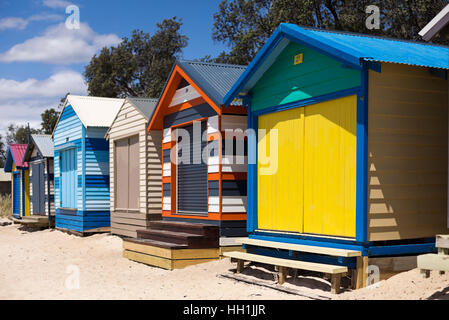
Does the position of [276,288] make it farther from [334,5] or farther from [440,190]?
[334,5]

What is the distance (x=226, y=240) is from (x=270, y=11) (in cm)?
2017

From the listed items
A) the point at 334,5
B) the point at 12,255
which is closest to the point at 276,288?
the point at 12,255

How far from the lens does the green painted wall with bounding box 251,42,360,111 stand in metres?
8.21

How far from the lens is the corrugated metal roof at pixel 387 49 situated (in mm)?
7492

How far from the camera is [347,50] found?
298 inches

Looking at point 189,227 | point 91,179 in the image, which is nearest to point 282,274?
point 189,227

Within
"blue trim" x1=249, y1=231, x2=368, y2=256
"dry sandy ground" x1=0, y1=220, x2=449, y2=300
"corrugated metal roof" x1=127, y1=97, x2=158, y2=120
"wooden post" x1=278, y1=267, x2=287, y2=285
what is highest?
"corrugated metal roof" x1=127, y1=97, x2=158, y2=120

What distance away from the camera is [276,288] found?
8156 millimetres

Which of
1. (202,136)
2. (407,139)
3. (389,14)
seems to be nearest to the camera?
(407,139)

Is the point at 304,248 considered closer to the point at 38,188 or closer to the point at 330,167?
the point at 330,167

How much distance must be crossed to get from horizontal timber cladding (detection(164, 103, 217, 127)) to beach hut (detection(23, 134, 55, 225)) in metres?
9.60

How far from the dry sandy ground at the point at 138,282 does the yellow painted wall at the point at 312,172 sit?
0.90 meters

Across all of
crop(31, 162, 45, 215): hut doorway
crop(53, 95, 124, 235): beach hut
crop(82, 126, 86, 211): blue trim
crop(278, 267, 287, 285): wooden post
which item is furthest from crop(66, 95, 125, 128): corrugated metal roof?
crop(278, 267, 287, 285): wooden post

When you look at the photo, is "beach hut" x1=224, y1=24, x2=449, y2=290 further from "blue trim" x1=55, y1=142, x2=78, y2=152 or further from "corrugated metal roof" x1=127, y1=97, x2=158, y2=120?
"blue trim" x1=55, y1=142, x2=78, y2=152
